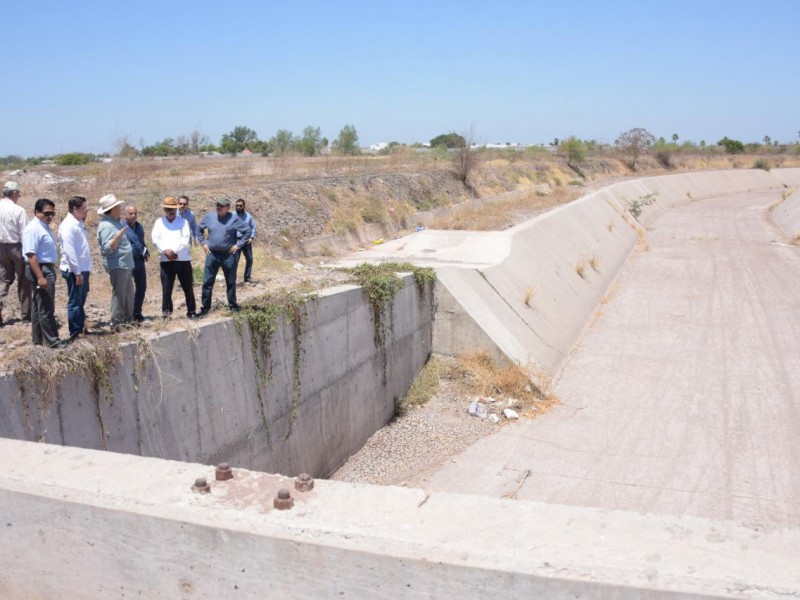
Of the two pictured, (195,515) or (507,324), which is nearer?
(195,515)

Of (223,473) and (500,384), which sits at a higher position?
(223,473)

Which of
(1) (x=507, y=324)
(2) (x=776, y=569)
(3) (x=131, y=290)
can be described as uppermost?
(3) (x=131, y=290)

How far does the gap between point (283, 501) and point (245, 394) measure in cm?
533

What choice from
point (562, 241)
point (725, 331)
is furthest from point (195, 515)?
point (562, 241)

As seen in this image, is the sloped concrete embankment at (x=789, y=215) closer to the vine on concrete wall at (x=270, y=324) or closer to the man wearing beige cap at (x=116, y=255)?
the vine on concrete wall at (x=270, y=324)

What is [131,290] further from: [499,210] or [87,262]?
[499,210]

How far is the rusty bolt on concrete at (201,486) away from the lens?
384 cm

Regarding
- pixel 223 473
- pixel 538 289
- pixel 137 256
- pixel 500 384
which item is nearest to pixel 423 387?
pixel 500 384

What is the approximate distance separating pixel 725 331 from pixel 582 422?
761cm

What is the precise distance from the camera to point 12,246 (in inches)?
341

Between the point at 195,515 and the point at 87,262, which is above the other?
the point at 87,262

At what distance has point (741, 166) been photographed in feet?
260

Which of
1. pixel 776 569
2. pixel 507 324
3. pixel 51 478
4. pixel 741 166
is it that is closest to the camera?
pixel 776 569

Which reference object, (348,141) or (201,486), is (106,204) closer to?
(201,486)
